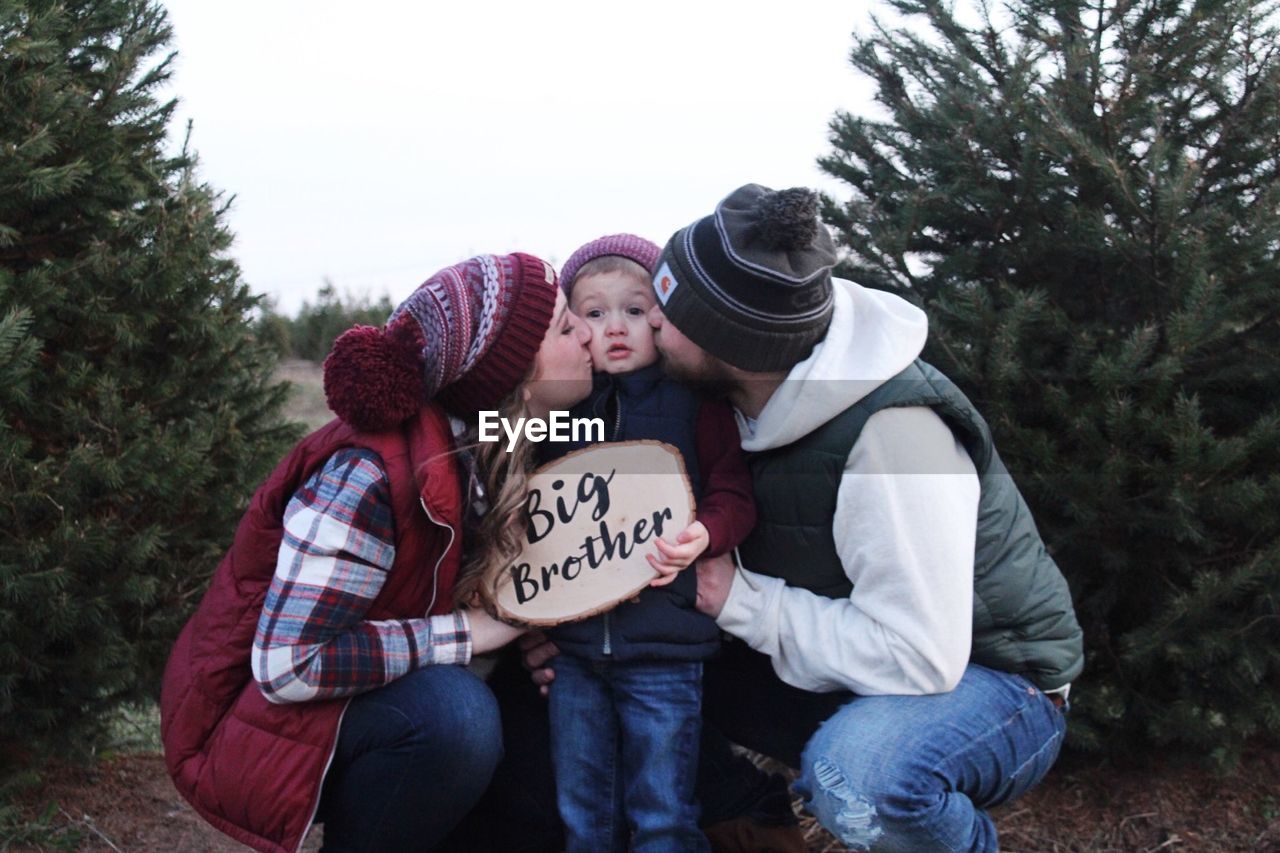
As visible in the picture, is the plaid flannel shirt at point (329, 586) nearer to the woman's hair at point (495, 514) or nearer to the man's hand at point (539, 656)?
the woman's hair at point (495, 514)

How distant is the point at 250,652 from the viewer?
2.45 metres

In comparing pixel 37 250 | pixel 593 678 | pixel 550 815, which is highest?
pixel 37 250

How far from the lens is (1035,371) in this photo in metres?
3.12

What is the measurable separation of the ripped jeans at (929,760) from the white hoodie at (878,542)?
0.24 feet

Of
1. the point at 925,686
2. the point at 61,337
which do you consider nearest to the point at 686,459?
the point at 925,686

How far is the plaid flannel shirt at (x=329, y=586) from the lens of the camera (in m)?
2.31

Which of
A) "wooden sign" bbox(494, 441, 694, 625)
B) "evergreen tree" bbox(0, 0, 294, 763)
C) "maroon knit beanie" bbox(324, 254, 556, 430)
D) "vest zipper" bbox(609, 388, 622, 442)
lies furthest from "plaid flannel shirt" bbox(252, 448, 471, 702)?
"evergreen tree" bbox(0, 0, 294, 763)

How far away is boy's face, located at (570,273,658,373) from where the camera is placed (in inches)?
107

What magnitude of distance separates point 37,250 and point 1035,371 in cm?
249

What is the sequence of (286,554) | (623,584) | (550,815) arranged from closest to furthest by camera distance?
(286,554)
(623,584)
(550,815)

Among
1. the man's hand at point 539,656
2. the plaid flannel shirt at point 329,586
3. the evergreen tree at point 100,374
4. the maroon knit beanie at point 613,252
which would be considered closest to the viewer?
the plaid flannel shirt at point 329,586

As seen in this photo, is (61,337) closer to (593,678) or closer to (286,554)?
(286,554)

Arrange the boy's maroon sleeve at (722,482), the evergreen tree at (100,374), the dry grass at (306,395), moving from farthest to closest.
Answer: the dry grass at (306,395) → the evergreen tree at (100,374) → the boy's maroon sleeve at (722,482)

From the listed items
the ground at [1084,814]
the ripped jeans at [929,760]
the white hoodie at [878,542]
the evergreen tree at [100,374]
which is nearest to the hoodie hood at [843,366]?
the white hoodie at [878,542]
